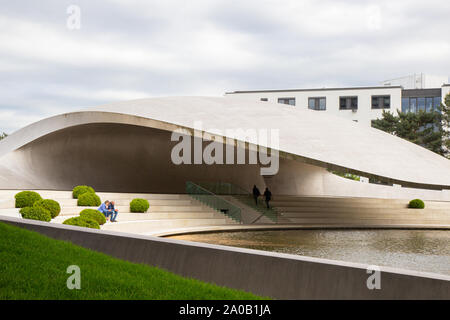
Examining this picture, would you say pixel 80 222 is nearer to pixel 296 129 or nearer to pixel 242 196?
pixel 296 129

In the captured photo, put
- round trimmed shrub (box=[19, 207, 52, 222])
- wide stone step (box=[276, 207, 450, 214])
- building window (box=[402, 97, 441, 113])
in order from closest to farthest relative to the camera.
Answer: round trimmed shrub (box=[19, 207, 52, 222])
wide stone step (box=[276, 207, 450, 214])
building window (box=[402, 97, 441, 113])

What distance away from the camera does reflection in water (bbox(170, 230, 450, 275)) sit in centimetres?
1009

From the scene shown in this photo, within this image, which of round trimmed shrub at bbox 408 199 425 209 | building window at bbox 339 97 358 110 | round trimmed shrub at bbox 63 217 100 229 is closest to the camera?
round trimmed shrub at bbox 63 217 100 229

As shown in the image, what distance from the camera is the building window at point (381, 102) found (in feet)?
165

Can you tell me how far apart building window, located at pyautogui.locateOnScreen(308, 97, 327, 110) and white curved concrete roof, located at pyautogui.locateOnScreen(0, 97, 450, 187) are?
31.0 meters

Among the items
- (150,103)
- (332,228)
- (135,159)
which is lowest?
(332,228)

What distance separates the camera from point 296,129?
59.9 feet

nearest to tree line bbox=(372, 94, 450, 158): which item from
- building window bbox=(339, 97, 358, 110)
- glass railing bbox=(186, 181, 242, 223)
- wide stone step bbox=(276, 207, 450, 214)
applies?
building window bbox=(339, 97, 358, 110)

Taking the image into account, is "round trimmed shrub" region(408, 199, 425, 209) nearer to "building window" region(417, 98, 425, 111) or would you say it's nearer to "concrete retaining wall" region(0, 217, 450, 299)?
"concrete retaining wall" region(0, 217, 450, 299)

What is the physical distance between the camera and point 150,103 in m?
21.0

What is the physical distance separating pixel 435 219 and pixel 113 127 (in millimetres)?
14709
